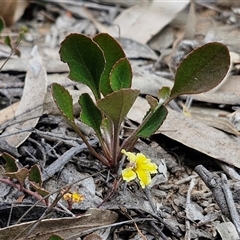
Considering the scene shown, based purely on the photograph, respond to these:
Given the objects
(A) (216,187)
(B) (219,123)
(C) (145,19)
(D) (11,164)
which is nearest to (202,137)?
(B) (219,123)

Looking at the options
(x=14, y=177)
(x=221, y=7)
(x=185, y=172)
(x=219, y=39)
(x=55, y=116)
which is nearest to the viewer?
(x=14, y=177)

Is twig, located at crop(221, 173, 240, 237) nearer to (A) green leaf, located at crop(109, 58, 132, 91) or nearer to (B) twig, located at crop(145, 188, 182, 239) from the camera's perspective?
(B) twig, located at crop(145, 188, 182, 239)

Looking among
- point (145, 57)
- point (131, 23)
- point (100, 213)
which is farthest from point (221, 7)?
point (100, 213)

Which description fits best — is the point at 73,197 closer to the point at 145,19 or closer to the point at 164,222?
the point at 164,222

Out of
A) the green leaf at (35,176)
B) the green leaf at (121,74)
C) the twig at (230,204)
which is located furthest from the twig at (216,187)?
the green leaf at (35,176)

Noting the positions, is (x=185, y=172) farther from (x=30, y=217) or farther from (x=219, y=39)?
(x=219, y=39)

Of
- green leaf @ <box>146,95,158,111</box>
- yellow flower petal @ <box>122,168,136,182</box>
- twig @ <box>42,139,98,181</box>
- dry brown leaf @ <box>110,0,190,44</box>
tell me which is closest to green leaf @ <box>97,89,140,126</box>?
green leaf @ <box>146,95,158,111</box>
